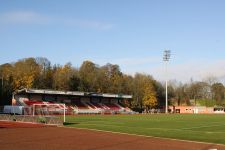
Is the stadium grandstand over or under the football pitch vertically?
over

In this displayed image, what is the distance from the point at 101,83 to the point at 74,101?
64.3 ft

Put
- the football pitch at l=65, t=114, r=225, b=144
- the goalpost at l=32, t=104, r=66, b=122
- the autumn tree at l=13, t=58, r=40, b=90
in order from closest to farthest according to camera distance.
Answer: the football pitch at l=65, t=114, r=225, b=144 < the goalpost at l=32, t=104, r=66, b=122 < the autumn tree at l=13, t=58, r=40, b=90

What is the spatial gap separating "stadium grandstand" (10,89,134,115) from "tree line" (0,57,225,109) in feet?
19.4

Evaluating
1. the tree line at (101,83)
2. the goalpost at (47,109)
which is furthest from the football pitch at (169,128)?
the tree line at (101,83)

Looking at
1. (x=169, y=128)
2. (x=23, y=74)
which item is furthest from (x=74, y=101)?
(x=169, y=128)

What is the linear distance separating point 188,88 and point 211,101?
10972 millimetres

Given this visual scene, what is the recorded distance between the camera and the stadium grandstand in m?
85.5

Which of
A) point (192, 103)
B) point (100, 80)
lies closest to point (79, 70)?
point (100, 80)

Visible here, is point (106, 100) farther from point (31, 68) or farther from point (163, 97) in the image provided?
point (163, 97)

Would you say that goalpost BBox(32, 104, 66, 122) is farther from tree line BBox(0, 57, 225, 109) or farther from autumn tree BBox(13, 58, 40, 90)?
autumn tree BBox(13, 58, 40, 90)

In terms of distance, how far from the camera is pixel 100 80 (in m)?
118

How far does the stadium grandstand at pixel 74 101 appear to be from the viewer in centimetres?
8553

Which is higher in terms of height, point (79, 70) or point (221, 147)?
point (79, 70)

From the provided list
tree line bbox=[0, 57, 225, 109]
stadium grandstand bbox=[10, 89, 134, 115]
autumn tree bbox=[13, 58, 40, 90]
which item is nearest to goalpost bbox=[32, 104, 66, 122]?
stadium grandstand bbox=[10, 89, 134, 115]
